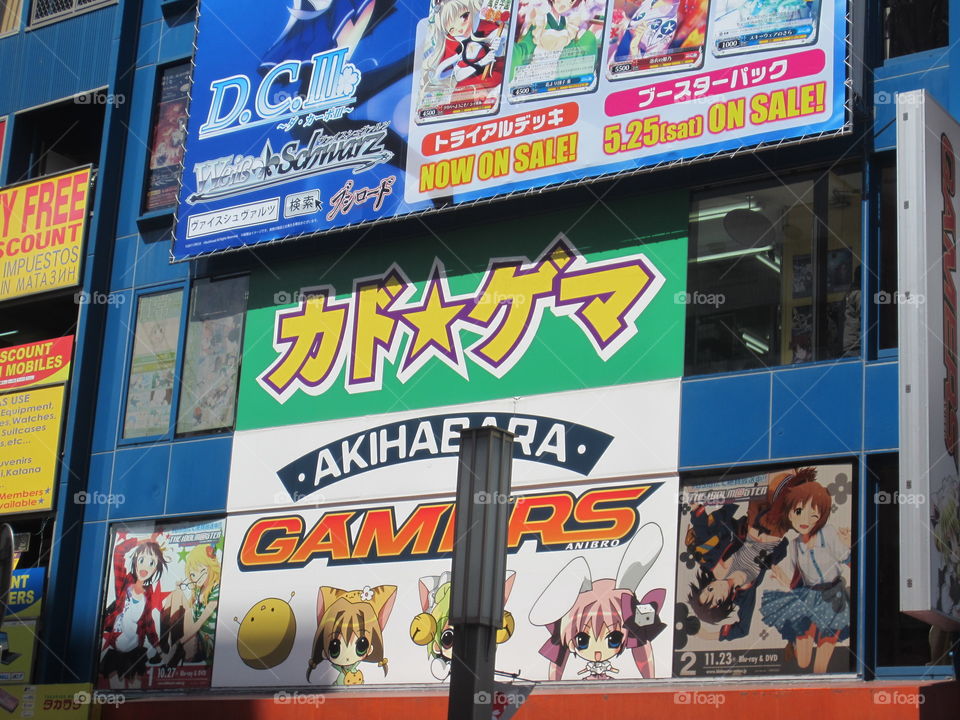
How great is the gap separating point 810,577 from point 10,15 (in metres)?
18.4

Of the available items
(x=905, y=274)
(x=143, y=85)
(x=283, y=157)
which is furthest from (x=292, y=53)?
(x=905, y=274)

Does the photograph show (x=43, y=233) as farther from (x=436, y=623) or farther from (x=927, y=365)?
(x=927, y=365)

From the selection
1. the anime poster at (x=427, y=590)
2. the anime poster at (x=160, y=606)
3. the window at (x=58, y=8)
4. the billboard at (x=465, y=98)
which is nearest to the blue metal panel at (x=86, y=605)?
the anime poster at (x=160, y=606)

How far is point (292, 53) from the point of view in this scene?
20.7m

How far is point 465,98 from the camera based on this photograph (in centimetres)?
1864

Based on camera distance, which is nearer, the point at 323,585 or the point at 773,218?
the point at 773,218

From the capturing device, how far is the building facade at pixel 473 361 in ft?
50.2

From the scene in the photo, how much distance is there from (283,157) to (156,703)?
756 cm

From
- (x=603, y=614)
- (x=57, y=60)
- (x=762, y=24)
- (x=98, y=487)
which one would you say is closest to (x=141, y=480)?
(x=98, y=487)

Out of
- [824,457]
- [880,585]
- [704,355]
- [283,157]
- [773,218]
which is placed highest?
[283,157]

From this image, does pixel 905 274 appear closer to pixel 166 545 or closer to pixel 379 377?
pixel 379 377

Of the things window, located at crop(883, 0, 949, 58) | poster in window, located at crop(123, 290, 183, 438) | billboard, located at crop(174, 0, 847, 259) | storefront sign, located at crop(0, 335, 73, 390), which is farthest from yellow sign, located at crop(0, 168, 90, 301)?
window, located at crop(883, 0, 949, 58)

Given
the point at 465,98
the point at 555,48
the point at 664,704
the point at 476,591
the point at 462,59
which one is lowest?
the point at 664,704

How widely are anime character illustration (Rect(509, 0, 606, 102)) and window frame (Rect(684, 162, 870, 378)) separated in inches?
90.7
